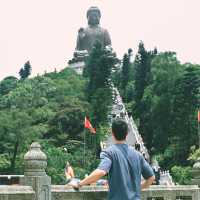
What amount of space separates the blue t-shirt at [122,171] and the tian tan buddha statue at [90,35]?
72.6 meters

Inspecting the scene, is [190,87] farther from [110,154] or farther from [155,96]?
[110,154]

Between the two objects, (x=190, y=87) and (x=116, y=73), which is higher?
(x=116, y=73)

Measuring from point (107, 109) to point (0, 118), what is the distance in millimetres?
10981

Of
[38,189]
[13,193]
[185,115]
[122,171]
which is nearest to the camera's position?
[122,171]

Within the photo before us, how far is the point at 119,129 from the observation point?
5152mm

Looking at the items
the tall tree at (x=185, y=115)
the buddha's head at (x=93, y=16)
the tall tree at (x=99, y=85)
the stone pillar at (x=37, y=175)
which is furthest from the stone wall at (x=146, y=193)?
the buddha's head at (x=93, y=16)

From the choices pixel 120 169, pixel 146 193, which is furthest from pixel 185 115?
pixel 120 169

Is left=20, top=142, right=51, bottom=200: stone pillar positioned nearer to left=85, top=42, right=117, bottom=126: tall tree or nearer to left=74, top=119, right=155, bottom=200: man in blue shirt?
left=74, top=119, right=155, bottom=200: man in blue shirt

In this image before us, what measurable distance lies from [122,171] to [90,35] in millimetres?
73944

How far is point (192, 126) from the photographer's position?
139 feet

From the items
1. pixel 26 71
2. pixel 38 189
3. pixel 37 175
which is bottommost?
pixel 38 189

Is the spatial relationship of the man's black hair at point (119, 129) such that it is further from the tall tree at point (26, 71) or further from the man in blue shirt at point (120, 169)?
the tall tree at point (26, 71)

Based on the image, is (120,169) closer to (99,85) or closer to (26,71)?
(99,85)

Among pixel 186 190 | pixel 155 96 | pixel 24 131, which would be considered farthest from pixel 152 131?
pixel 186 190
